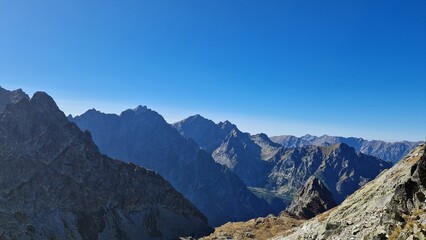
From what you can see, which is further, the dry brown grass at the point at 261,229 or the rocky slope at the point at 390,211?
the dry brown grass at the point at 261,229

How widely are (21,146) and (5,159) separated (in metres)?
19.0

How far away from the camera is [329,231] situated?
4534 centimetres

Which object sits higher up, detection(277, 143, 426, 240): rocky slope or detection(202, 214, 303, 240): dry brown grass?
Answer: detection(277, 143, 426, 240): rocky slope

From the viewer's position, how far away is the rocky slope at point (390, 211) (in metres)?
27.3

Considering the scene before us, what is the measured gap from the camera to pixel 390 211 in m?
32.6

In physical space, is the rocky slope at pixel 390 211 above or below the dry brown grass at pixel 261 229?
above

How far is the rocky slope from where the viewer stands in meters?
27.3

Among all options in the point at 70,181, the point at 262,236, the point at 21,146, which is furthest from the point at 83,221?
the point at 262,236

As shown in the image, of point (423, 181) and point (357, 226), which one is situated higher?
point (423, 181)

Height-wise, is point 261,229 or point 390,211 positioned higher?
point 390,211

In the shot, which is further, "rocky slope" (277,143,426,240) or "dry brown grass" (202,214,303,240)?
"dry brown grass" (202,214,303,240)

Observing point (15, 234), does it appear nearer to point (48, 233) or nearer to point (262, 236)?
point (48, 233)

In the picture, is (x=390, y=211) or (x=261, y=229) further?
(x=261, y=229)

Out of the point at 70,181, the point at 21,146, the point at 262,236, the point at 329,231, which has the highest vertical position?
the point at 21,146
